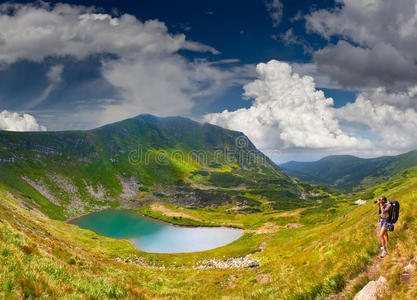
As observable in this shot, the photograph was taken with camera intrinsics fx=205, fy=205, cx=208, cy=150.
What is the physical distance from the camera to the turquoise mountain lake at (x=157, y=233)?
113188 mm

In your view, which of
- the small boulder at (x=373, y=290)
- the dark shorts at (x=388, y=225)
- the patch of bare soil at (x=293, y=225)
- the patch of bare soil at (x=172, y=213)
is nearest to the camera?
the small boulder at (x=373, y=290)

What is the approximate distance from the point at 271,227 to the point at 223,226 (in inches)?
1497

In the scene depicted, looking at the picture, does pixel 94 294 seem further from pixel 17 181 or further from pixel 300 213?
pixel 17 181

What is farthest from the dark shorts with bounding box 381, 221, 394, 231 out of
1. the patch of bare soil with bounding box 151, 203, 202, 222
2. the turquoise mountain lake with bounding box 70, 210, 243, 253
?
the patch of bare soil with bounding box 151, 203, 202, 222

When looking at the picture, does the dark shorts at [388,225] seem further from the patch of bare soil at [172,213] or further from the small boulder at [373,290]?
the patch of bare soil at [172,213]

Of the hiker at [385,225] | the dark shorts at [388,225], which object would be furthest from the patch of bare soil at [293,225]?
the dark shorts at [388,225]

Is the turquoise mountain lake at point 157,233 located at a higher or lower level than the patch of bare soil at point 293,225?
lower

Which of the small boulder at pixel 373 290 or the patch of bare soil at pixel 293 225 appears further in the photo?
the patch of bare soil at pixel 293 225

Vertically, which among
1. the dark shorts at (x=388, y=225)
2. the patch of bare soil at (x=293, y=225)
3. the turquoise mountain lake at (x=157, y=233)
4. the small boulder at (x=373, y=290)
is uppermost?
the dark shorts at (x=388, y=225)

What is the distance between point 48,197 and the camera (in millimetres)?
189250

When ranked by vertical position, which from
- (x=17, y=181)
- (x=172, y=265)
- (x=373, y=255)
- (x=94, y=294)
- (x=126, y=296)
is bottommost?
(x=172, y=265)

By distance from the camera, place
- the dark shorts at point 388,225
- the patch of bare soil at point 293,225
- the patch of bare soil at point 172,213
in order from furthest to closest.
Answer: the patch of bare soil at point 172,213, the patch of bare soil at point 293,225, the dark shorts at point 388,225

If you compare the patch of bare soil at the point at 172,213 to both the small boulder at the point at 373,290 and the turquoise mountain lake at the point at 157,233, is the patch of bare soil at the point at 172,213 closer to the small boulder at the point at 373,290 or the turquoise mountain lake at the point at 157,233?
the turquoise mountain lake at the point at 157,233

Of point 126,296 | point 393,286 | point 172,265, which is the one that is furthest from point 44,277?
point 172,265
